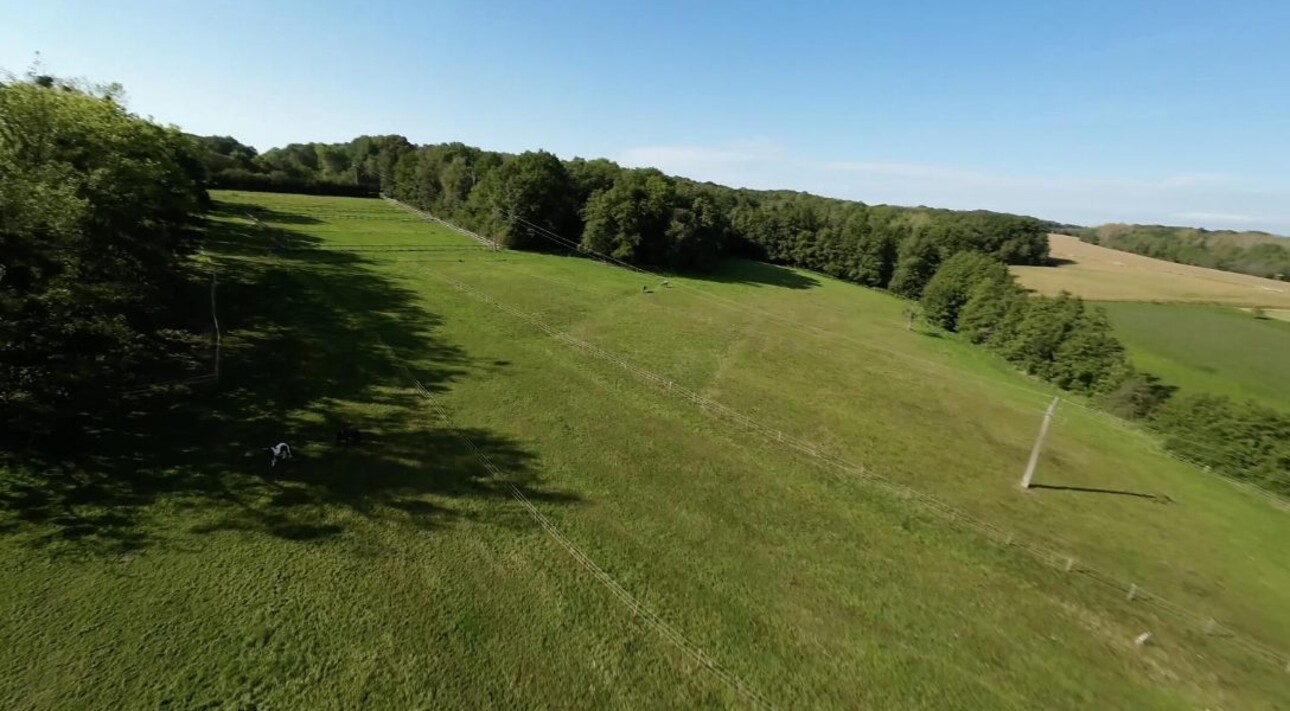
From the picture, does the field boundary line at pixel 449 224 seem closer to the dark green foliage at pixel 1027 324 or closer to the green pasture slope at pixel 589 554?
the green pasture slope at pixel 589 554

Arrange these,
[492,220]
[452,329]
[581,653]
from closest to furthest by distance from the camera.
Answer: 1. [581,653]
2. [452,329]
3. [492,220]

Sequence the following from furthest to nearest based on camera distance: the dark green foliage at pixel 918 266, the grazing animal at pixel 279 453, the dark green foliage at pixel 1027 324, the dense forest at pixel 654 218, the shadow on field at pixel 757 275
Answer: the dark green foliage at pixel 918 266 < the shadow on field at pixel 757 275 < the dense forest at pixel 654 218 < the dark green foliage at pixel 1027 324 < the grazing animal at pixel 279 453

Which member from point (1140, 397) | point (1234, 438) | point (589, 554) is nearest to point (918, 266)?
point (1140, 397)

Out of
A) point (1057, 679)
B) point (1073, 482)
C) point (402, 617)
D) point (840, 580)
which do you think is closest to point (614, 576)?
point (402, 617)

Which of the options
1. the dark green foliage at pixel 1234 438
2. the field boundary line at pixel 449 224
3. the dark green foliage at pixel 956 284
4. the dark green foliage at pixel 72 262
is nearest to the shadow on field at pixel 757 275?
the dark green foliage at pixel 956 284

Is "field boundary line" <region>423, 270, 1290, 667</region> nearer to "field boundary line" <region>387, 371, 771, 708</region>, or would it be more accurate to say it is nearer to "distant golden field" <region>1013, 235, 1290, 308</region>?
"field boundary line" <region>387, 371, 771, 708</region>

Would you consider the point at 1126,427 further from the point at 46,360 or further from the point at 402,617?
the point at 46,360
